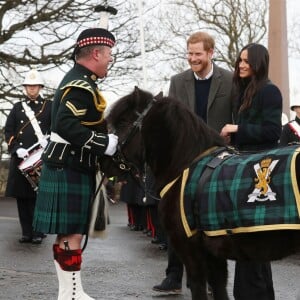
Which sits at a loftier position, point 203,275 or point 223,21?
point 223,21

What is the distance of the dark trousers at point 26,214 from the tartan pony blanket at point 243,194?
5.43 metres

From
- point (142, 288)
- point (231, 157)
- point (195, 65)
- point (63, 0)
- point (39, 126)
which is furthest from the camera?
point (63, 0)

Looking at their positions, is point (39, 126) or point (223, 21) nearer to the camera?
point (39, 126)

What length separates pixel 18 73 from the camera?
20.3 m

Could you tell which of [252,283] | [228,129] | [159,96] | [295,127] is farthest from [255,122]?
[295,127]

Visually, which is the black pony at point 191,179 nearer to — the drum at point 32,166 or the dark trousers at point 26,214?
the drum at point 32,166

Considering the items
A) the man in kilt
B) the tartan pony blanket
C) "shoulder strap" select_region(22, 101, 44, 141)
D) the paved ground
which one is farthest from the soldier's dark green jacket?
"shoulder strap" select_region(22, 101, 44, 141)

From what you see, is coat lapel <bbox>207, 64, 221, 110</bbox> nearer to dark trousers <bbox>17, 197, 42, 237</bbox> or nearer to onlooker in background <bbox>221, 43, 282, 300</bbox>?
onlooker in background <bbox>221, 43, 282, 300</bbox>

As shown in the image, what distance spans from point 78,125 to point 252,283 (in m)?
1.81

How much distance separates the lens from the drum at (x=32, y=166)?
9.37 m

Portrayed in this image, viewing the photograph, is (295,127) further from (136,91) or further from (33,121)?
(136,91)

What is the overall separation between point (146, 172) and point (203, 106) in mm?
1166

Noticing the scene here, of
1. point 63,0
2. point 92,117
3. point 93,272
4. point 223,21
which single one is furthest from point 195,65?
point 223,21

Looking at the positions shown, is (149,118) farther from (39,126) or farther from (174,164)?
(39,126)
